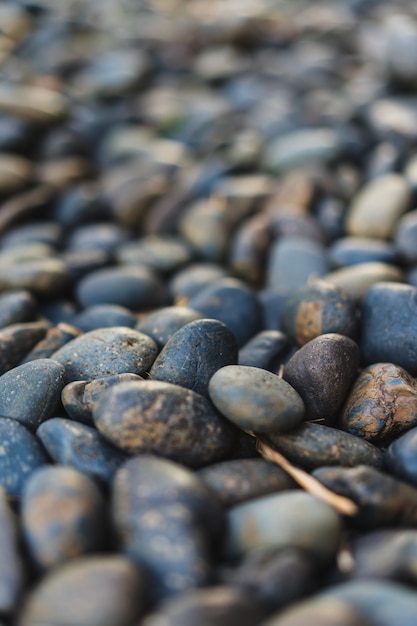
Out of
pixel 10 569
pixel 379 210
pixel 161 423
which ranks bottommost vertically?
pixel 10 569

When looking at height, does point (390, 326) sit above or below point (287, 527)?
above

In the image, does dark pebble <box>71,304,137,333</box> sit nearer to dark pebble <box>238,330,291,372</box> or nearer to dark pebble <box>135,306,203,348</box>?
dark pebble <box>135,306,203,348</box>

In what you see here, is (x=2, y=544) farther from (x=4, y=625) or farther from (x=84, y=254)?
(x=84, y=254)

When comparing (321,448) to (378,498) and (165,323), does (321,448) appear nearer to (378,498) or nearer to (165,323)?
(378,498)

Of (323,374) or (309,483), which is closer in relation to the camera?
(309,483)

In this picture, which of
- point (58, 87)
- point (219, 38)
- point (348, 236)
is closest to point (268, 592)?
point (348, 236)

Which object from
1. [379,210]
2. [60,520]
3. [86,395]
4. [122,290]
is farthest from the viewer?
[379,210]

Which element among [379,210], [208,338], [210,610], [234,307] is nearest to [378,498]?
[210,610]

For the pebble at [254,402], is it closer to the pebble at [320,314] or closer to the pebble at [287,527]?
the pebble at [287,527]
